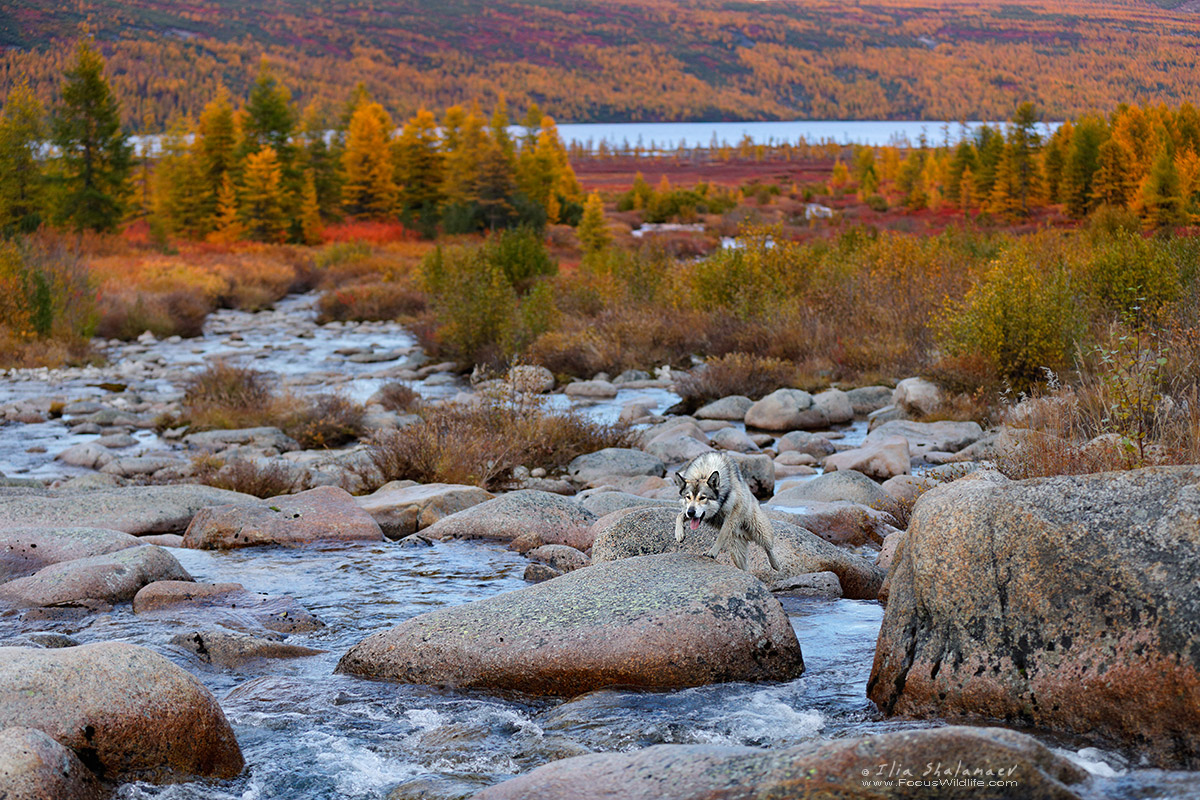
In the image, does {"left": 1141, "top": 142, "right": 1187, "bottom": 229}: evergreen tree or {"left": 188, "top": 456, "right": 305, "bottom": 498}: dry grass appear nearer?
{"left": 188, "top": 456, "right": 305, "bottom": 498}: dry grass

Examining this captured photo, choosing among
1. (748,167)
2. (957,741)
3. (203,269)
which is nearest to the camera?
(957,741)

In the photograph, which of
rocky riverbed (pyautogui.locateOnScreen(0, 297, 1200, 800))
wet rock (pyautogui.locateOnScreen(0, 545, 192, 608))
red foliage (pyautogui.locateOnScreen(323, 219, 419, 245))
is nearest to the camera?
rocky riverbed (pyautogui.locateOnScreen(0, 297, 1200, 800))

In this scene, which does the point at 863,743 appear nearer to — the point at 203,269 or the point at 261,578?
the point at 261,578

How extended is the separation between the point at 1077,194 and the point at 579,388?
26.7 metres

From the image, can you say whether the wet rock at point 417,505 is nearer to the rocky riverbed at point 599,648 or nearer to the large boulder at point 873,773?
the rocky riverbed at point 599,648

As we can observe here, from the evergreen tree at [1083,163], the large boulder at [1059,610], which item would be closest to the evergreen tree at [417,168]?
the evergreen tree at [1083,163]

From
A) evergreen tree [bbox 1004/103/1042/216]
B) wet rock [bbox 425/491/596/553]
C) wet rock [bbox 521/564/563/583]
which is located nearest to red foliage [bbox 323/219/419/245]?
evergreen tree [bbox 1004/103/1042/216]

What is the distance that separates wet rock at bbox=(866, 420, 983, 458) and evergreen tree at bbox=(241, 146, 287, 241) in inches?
1610

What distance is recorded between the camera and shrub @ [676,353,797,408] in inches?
624

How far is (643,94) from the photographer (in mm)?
164125

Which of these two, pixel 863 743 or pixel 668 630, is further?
pixel 668 630

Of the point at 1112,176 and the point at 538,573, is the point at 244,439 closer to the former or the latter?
the point at 538,573

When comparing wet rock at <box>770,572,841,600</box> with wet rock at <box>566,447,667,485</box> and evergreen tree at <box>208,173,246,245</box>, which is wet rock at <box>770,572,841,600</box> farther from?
evergreen tree at <box>208,173,246,245</box>

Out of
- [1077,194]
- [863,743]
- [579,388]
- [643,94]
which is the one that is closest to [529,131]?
[1077,194]
